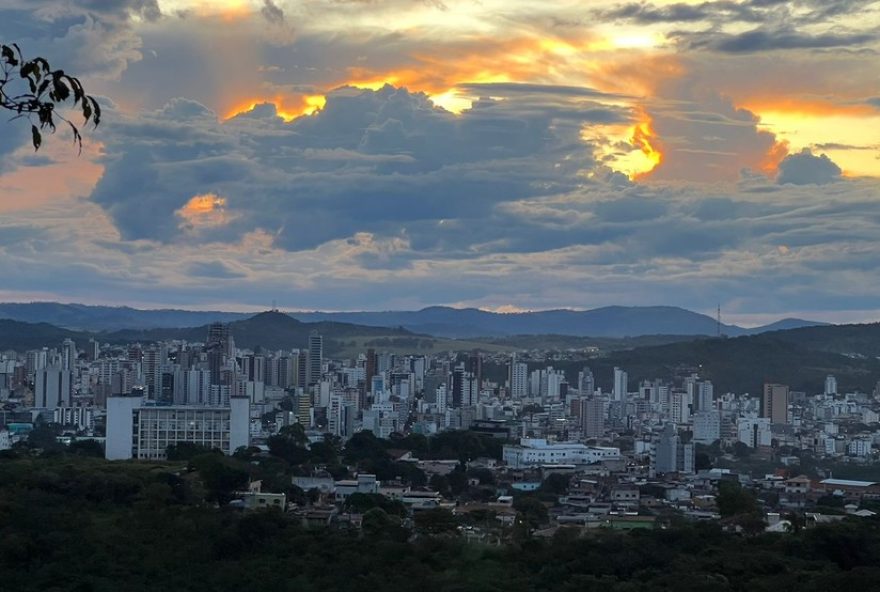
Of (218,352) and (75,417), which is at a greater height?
(218,352)

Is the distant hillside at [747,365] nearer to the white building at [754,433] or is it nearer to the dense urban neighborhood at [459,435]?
the dense urban neighborhood at [459,435]

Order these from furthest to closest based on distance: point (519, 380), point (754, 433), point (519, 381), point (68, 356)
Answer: point (519, 380) < point (519, 381) < point (68, 356) < point (754, 433)

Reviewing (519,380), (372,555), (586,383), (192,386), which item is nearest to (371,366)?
(519,380)

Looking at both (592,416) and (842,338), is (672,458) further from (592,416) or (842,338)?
(842,338)

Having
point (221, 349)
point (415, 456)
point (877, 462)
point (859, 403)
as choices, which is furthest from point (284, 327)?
point (415, 456)

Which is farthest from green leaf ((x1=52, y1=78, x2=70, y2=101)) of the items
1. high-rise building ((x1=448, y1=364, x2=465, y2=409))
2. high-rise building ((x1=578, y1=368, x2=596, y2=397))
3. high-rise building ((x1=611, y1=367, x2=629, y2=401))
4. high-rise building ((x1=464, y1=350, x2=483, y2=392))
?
high-rise building ((x1=578, y1=368, x2=596, y2=397))

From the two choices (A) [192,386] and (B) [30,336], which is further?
(B) [30,336]

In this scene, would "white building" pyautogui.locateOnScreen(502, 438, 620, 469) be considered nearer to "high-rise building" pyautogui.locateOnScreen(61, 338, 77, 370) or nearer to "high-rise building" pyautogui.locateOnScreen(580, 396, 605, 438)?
"high-rise building" pyautogui.locateOnScreen(580, 396, 605, 438)

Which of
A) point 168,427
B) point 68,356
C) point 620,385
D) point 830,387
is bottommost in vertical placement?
point 168,427
